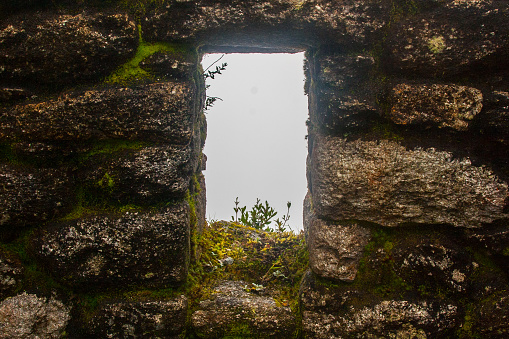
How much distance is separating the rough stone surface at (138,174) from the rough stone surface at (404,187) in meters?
1.03

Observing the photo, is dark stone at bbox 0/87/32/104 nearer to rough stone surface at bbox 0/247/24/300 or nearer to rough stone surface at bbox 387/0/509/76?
rough stone surface at bbox 0/247/24/300

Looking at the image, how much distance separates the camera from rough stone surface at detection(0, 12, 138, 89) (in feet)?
7.31

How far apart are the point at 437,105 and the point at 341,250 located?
113cm

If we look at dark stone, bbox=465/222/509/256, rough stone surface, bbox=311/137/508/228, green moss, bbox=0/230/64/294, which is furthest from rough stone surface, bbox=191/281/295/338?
dark stone, bbox=465/222/509/256

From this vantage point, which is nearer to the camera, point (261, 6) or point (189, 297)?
point (261, 6)

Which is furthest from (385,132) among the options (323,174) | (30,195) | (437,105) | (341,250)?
(30,195)

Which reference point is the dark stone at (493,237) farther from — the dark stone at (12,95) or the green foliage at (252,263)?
the dark stone at (12,95)

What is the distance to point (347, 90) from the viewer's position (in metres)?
2.37

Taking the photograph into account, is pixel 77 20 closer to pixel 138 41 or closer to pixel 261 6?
pixel 138 41

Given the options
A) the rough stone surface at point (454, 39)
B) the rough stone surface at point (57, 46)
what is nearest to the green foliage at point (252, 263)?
the rough stone surface at point (57, 46)

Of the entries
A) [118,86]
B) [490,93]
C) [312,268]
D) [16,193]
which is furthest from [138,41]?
[490,93]

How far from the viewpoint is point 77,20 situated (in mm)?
2252

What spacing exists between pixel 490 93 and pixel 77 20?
2.69 m

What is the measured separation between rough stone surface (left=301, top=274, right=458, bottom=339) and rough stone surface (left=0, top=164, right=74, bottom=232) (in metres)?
1.83
